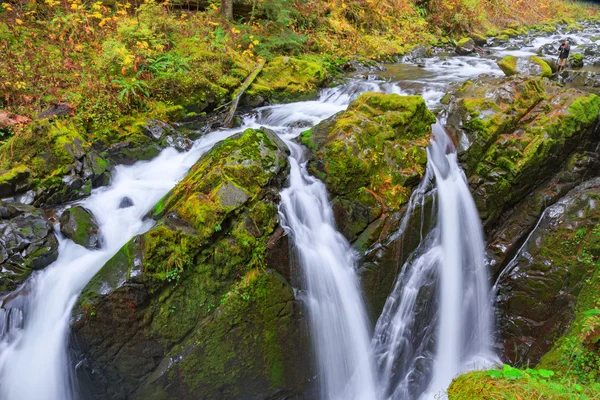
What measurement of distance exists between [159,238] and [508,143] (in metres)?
5.82

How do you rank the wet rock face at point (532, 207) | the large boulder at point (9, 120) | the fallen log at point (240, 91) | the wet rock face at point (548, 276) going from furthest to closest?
the fallen log at point (240, 91)
the large boulder at point (9, 120)
the wet rock face at point (532, 207)
the wet rock face at point (548, 276)

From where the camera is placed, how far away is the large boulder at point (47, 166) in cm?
512

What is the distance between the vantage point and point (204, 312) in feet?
14.1

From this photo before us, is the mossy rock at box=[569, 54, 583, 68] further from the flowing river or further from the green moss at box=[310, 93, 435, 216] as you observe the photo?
the green moss at box=[310, 93, 435, 216]

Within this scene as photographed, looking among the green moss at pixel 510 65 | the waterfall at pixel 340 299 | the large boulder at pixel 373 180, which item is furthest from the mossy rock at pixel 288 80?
the green moss at pixel 510 65

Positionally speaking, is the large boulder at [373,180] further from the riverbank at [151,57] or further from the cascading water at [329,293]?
the riverbank at [151,57]

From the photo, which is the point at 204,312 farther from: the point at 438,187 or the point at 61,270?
the point at 438,187

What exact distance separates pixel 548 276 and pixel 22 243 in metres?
7.48

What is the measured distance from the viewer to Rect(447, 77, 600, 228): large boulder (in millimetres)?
6082

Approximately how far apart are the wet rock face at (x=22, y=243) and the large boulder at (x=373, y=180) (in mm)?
3779

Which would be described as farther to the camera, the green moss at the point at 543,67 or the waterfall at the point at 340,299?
the green moss at the point at 543,67

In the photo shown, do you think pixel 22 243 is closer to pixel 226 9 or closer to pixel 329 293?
pixel 329 293

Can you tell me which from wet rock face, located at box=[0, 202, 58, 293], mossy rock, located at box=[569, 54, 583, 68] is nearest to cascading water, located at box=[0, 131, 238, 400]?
wet rock face, located at box=[0, 202, 58, 293]

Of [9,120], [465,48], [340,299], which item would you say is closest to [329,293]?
→ [340,299]
